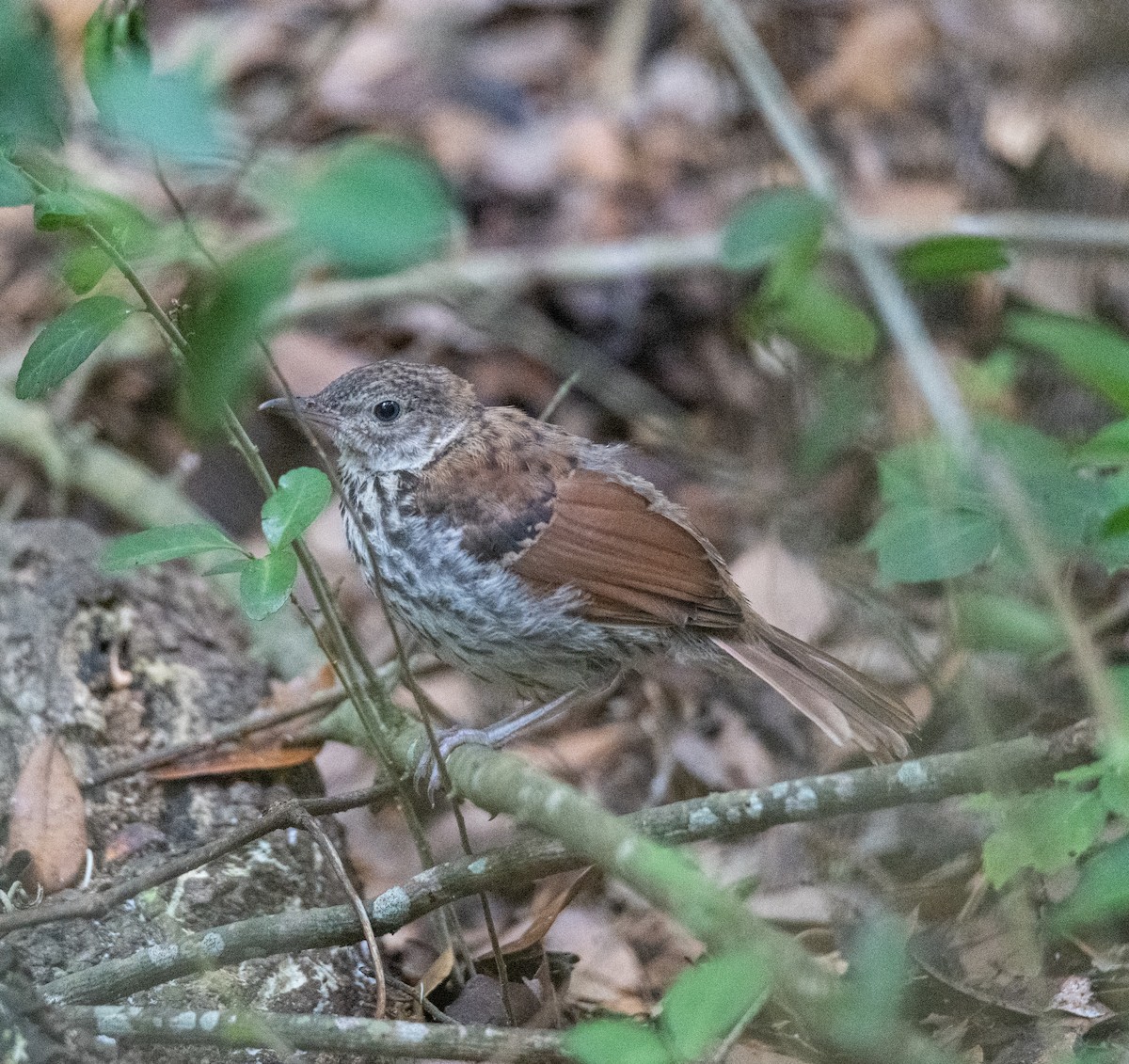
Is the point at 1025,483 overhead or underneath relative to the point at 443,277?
underneath

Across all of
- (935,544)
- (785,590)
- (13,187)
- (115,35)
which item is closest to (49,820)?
(13,187)

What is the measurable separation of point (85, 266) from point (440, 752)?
156 centimetres

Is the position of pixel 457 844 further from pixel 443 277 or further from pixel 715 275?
pixel 715 275

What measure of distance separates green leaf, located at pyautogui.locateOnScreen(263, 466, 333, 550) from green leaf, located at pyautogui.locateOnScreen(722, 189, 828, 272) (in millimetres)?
946

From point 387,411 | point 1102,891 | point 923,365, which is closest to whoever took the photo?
point 923,365

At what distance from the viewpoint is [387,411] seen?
4.29 metres

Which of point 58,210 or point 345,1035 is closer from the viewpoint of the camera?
point 58,210

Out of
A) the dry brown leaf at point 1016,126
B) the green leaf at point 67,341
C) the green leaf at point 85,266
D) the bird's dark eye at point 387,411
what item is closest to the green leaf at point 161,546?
the green leaf at point 67,341

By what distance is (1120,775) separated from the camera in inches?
105

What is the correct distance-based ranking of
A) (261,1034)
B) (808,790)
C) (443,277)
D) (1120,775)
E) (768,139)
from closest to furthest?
(261,1034) < (1120,775) < (808,790) < (443,277) < (768,139)

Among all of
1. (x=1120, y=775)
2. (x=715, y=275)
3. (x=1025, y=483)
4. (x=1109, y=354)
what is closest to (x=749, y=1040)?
(x=1120, y=775)

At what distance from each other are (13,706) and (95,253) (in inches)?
63.2

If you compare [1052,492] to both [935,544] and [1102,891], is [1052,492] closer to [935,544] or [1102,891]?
[935,544]

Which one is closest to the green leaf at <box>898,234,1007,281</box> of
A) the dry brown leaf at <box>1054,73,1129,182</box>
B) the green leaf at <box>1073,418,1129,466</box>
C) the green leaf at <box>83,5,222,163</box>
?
the green leaf at <box>1073,418,1129,466</box>
